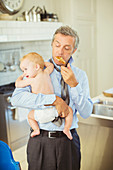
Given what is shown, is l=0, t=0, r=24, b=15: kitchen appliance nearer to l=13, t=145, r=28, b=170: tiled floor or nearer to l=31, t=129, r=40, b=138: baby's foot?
l=13, t=145, r=28, b=170: tiled floor

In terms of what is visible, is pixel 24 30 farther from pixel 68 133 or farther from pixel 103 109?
pixel 68 133

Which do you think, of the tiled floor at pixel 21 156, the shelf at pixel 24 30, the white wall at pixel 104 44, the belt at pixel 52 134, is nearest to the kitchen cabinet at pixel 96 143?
the belt at pixel 52 134

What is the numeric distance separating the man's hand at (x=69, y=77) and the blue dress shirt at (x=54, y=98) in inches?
1.1

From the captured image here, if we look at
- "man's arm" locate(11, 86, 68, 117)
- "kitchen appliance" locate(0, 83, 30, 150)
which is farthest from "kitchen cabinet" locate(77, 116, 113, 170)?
"kitchen appliance" locate(0, 83, 30, 150)

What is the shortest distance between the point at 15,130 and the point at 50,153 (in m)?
2.19

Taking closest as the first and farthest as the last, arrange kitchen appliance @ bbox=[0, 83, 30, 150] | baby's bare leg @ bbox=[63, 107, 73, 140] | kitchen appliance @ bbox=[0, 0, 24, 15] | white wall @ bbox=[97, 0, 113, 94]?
baby's bare leg @ bbox=[63, 107, 73, 140]
kitchen appliance @ bbox=[0, 83, 30, 150]
kitchen appliance @ bbox=[0, 0, 24, 15]
white wall @ bbox=[97, 0, 113, 94]

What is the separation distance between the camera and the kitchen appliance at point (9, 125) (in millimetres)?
3361

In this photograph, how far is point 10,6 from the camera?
3816 mm

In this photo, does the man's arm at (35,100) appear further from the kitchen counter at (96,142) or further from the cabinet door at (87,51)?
the cabinet door at (87,51)

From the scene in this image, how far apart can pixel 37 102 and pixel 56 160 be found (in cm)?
43

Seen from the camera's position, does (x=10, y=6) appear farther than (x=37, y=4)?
No

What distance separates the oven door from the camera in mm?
3435

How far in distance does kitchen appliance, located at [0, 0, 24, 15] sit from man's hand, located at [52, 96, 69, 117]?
2771 mm

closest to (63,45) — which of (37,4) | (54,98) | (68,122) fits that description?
(54,98)
